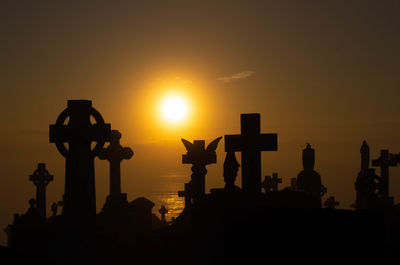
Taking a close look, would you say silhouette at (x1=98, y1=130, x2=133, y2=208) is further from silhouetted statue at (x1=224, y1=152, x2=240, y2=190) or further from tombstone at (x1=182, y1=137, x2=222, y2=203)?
silhouetted statue at (x1=224, y1=152, x2=240, y2=190)

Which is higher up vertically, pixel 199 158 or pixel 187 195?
pixel 199 158

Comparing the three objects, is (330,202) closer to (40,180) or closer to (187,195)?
(187,195)

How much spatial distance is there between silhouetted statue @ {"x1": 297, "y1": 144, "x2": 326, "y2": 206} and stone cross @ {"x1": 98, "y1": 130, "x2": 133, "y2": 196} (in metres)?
6.55

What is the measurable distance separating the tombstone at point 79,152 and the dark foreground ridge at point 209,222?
2cm

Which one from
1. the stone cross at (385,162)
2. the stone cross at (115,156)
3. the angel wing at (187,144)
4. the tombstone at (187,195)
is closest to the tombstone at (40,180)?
the stone cross at (115,156)

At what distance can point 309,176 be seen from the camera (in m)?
20.0

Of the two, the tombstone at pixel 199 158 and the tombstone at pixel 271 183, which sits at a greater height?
the tombstone at pixel 199 158

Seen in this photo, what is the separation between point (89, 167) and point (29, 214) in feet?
13.8

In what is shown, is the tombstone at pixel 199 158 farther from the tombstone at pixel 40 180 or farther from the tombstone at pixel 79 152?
the tombstone at pixel 40 180

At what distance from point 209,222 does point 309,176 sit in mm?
10505

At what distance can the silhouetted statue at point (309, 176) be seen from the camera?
20.0 metres

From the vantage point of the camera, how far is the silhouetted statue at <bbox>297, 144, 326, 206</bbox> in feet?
65.6

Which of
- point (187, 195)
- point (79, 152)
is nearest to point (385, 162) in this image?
point (187, 195)

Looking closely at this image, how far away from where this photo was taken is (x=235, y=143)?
1303 cm
